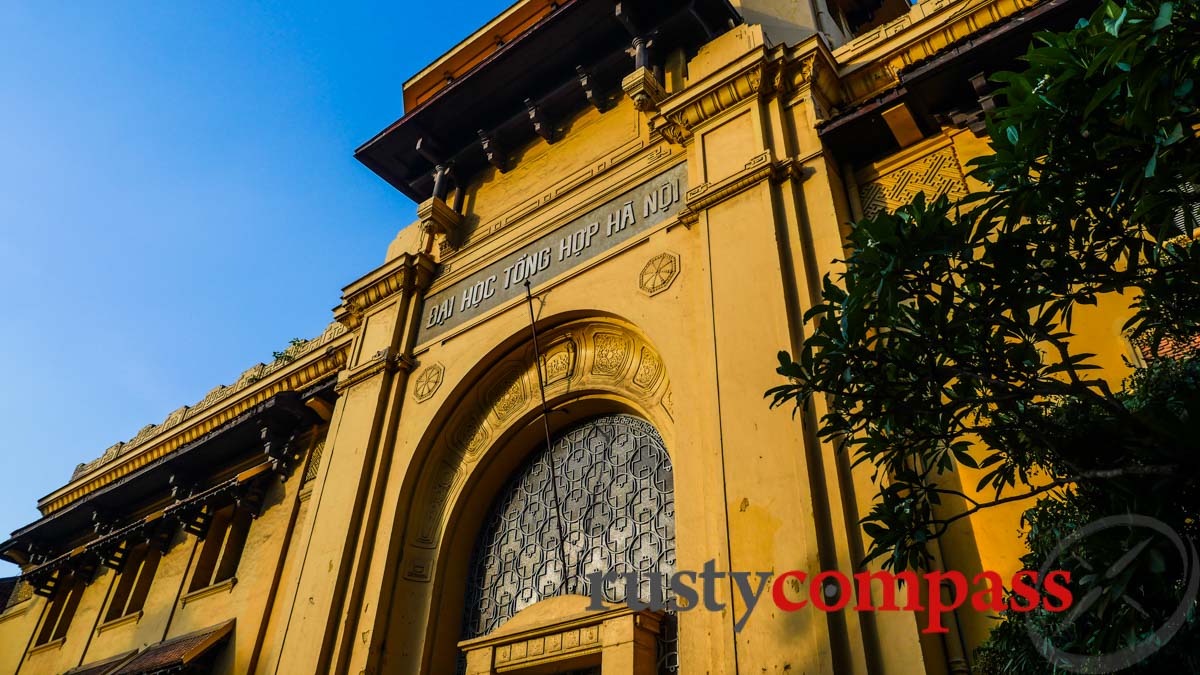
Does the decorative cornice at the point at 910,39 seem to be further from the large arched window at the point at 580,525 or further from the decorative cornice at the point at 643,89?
the large arched window at the point at 580,525

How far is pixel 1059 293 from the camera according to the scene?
329cm

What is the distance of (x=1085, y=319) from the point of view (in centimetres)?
523

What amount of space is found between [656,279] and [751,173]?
1.35 m

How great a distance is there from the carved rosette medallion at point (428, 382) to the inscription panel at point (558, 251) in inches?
22.9

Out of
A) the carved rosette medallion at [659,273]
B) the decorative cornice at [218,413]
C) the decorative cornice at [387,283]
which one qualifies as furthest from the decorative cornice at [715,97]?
the decorative cornice at [218,413]

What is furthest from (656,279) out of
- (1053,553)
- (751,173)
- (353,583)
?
(1053,553)

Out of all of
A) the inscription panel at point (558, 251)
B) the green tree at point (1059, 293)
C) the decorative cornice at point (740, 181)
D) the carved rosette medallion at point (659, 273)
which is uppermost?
the inscription panel at point (558, 251)

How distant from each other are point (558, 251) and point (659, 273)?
1800 millimetres

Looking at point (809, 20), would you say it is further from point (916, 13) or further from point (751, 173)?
point (751, 173)

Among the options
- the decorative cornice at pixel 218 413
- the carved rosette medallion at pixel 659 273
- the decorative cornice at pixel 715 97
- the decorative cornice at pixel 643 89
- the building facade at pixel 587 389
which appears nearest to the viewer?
the building facade at pixel 587 389

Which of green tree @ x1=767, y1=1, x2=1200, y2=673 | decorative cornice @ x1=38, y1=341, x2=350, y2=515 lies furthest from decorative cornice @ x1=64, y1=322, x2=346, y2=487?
green tree @ x1=767, y1=1, x2=1200, y2=673

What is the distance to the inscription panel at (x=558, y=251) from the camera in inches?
326

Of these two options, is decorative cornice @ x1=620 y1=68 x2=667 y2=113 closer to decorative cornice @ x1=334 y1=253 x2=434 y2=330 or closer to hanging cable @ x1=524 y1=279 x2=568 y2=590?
hanging cable @ x1=524 y1=279 x2=568 y2=590

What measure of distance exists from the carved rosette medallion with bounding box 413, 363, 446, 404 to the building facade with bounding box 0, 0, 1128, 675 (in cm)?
7
